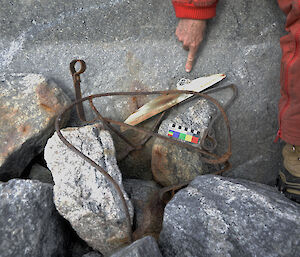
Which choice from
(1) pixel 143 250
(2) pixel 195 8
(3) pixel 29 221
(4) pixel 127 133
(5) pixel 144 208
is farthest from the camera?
(4) pixel 127 133

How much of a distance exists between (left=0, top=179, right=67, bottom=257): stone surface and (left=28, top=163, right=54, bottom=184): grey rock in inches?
12.3

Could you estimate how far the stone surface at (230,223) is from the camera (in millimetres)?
959

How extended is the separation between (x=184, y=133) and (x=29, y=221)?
2.75ft

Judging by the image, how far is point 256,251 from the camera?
946 millimetres

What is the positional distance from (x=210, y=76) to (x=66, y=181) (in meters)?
0.97

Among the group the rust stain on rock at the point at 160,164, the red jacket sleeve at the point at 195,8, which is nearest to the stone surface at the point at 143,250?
the rust stain on rock at the point at 160,164

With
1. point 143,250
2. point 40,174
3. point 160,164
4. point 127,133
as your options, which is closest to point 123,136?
point 127,133

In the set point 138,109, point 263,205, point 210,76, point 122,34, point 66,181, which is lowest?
point 263,205

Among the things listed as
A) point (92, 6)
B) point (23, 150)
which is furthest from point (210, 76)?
point (23, 150)

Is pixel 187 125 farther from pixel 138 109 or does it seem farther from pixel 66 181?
pixel 66 181

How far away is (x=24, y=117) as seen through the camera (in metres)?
1.47

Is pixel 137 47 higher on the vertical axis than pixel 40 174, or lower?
higher

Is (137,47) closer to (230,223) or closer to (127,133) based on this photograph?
(127,133)

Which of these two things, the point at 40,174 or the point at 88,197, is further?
the point at 40,174
